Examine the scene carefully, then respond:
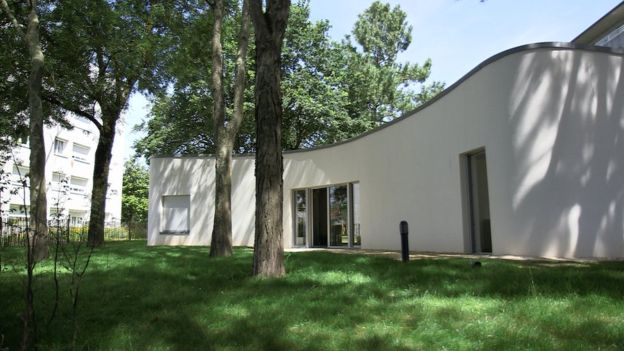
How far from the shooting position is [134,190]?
2379 inches

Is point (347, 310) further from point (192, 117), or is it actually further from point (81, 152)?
point (81, 152)

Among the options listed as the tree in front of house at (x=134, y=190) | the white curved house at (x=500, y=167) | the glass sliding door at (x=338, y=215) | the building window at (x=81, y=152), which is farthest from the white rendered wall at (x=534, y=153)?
the tree in front of house at (x=134, y=190)

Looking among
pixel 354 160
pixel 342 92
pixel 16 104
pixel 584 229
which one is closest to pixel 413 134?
pixel 354 160

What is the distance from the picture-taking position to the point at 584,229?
29.9 feet

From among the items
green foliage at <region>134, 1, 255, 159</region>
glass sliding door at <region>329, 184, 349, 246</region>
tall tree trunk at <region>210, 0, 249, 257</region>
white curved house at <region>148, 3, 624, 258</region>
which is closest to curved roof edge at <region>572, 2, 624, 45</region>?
white curved house at <region>148, 3, 624, 258</region>

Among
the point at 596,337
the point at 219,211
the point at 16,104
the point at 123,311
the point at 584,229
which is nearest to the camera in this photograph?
the point at 596,337

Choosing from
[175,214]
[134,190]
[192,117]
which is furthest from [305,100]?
[134,190]

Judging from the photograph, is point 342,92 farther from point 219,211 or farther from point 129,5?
point 219,211

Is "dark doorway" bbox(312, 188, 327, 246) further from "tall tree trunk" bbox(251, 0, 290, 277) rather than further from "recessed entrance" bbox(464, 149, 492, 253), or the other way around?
"tall tree trunk" bbox(251, 0, 290, 277)

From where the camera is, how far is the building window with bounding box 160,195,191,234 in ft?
65.1

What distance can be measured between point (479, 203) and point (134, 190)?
5518 centimetres

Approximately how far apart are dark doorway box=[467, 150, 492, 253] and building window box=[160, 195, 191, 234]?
39.1 ft

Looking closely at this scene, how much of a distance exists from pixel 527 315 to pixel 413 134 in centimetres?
925

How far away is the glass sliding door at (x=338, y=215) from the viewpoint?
16.5 meters
